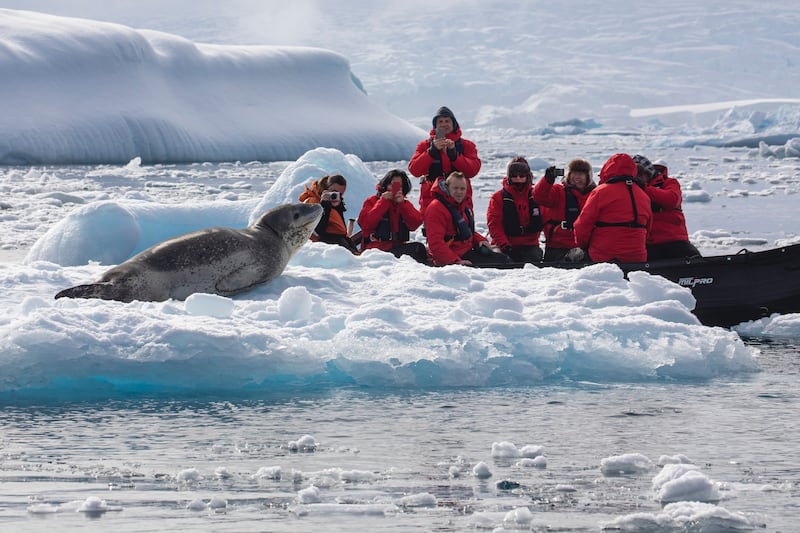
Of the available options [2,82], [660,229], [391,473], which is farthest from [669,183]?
[2,82]

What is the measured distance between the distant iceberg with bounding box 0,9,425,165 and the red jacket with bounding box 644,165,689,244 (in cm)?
2399

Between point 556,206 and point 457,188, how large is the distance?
2.57 ft

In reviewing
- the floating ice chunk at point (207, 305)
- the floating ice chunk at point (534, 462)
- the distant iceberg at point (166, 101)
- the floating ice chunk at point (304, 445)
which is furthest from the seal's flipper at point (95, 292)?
the distant iceberg at point (166, 101)

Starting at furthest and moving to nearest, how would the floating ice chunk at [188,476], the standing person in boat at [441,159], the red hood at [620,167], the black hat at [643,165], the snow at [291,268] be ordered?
the standing person in boat at [441,159] < the black hat at [643,165] < the red hood at [620,167] < the snow at [291,268] < the floating ice chunk at [188,476]

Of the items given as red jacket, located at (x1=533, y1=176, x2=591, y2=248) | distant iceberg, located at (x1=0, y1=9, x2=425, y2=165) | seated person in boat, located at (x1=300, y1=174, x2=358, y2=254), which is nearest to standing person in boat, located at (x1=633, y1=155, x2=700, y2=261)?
red jacket, located at (x1=533, y1=176, x2=591, y2=248)

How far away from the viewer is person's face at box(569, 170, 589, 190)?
22.9 ft

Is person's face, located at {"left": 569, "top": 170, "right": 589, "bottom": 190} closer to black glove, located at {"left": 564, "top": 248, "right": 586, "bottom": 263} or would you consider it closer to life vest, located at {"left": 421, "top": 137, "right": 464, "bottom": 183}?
black glove, located at {"left": 564, "top": 248, "right": 586, "bottom": 263}

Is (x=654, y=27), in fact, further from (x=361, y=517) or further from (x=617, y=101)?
(x=361, y=517)

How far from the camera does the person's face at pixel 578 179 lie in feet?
22.9

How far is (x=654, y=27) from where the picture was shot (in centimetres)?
8188

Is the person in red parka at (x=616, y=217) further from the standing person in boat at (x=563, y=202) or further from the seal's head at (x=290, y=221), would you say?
the seal's head at (x=290, y=221)

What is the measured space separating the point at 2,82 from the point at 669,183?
26.6 meters

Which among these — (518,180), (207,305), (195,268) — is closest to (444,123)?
(518,180)

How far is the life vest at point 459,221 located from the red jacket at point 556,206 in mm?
454
